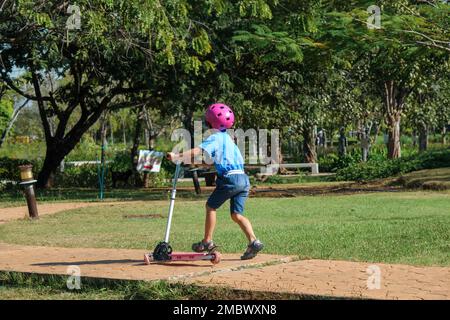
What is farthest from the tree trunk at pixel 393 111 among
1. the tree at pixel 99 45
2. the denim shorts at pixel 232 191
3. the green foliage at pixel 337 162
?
the denim shorts at pixel 232 191

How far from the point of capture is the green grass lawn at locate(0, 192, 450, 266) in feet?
33.6

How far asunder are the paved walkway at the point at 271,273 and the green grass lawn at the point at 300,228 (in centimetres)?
85

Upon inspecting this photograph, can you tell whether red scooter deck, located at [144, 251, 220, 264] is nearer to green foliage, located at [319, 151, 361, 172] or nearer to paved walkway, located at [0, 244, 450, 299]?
paved walkway, located at [0, 244, 450, 299]

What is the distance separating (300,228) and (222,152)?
452cm

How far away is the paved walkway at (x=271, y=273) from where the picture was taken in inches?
289

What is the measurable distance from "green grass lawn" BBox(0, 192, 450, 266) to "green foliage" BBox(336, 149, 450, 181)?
9484 millimetres

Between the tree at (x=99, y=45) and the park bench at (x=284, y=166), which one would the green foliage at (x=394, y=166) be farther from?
the tree at (x=99, y=45)

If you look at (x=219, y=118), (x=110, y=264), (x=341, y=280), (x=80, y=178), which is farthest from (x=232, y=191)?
(x=80, y=178)

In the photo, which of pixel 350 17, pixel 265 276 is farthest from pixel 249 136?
pixel 265 276

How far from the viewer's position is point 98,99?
31.3 meters

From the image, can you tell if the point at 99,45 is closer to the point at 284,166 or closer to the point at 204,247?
the point at 204,247

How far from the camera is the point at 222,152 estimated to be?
8.88 m

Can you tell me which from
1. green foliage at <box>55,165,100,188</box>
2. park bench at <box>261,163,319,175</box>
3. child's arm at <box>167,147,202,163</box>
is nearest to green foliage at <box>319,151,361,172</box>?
park bench at <box>261,163,319,175</box>
